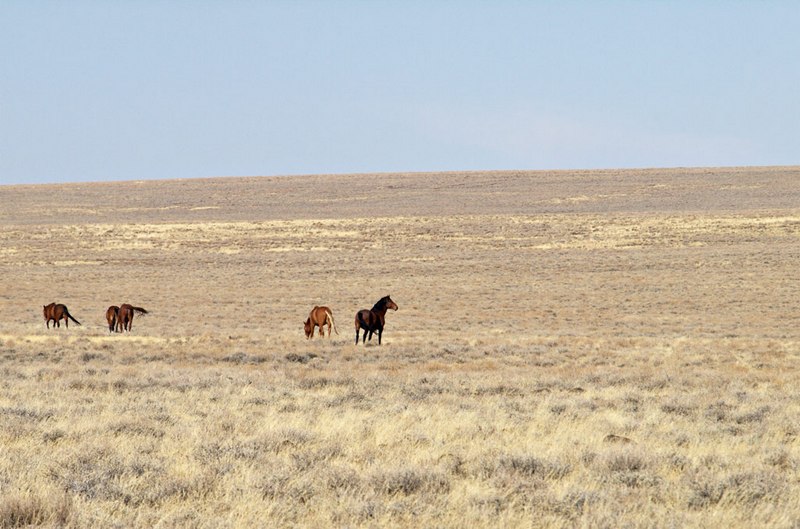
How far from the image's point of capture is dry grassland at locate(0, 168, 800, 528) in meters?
5.77

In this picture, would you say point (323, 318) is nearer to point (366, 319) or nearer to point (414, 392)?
point (366, 319)

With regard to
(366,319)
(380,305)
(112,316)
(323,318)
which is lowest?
(112,316)

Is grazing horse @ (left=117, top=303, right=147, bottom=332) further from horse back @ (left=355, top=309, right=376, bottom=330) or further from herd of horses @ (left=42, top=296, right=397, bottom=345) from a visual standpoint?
horse back @ (left=355, top=309, right=376, bottom=330)

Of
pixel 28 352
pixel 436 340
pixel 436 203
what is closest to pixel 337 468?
pixel 28 352

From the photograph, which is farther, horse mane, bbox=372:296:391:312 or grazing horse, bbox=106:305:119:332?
grazing horse, bbox=106:305:119:332

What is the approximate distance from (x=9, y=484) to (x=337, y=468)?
7.91 ft

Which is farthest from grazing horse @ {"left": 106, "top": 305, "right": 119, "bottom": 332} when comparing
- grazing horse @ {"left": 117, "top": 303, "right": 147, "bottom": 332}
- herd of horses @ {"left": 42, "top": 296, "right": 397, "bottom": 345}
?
grazing horse @ {"left": 117, "top": 303, "right": 147, "bottom": 332}

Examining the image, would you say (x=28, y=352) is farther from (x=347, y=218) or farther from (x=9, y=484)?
(x=347, y=218)

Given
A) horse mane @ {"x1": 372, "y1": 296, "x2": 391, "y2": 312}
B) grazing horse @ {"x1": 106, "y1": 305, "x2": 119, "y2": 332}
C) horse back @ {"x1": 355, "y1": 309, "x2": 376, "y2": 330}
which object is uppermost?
horse mane @ {"x1": 372, "y1": 296, "x2": 391, "y2": 312}

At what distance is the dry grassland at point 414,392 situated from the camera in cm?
577

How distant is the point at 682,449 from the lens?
25.3 ft

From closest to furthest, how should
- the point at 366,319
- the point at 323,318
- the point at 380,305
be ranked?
the point at 366,319, the point at 380,305, the point at 323,318

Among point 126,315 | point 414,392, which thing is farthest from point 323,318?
point 414,392

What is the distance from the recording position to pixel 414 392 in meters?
11.9
